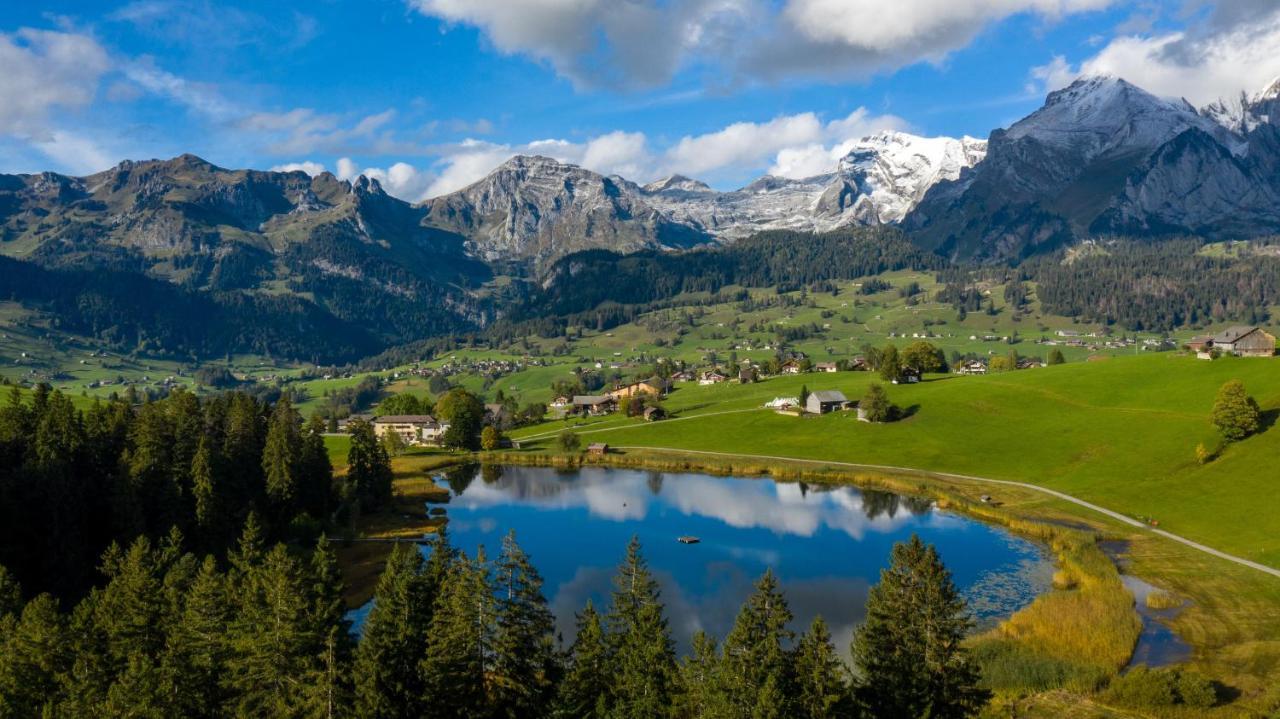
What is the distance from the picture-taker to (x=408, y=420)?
169m

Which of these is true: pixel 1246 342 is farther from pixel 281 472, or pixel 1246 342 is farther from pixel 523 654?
pixel 281 472

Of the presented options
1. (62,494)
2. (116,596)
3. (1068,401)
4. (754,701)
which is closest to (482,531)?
(62,494)

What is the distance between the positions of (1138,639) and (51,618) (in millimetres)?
59704

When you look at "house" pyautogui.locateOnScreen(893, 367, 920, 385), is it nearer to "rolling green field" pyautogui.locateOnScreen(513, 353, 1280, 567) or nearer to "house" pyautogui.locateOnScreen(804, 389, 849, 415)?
"rolling green field" pyautogui.locateOnScreen(513, 353, 1280, 567)

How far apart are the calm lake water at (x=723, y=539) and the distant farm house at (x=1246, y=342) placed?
71336mm

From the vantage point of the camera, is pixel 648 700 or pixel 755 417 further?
pixel 755 417

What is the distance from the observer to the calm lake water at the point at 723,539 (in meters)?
60.9

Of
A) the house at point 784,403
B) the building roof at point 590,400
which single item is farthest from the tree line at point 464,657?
the building roof at point 590,400

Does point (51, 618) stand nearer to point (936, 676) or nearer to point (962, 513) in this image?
point (936, 676)

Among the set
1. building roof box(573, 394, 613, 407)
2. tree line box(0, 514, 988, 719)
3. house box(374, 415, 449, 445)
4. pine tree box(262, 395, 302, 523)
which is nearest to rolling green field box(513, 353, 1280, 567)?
house box(374, 415, 449, 445)

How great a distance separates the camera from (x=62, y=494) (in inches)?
2368

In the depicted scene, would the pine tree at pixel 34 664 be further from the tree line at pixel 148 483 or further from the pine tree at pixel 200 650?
the tree line at pixel 148 483

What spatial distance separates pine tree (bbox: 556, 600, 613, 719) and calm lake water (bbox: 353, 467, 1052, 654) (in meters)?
20.0

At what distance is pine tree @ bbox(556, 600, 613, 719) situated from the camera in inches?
1267
